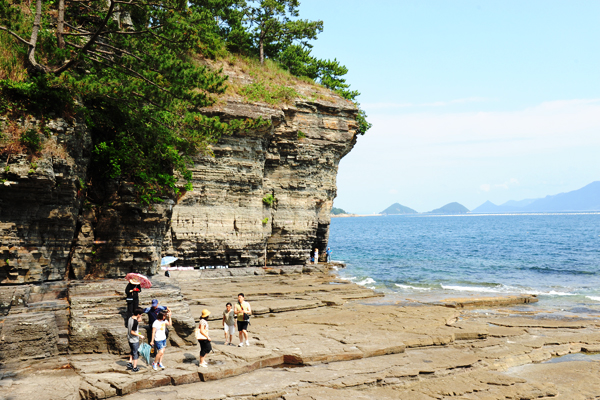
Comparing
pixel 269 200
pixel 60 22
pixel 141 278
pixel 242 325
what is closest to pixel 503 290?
pixel 269 200

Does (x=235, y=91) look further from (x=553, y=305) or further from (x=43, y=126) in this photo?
(x=553, y=305)

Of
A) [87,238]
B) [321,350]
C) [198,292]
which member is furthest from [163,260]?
[321,350]

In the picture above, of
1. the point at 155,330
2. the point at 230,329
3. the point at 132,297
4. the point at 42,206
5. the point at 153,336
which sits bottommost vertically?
the point at 230,329

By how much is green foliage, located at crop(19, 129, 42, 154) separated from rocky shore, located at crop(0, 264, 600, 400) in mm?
5648

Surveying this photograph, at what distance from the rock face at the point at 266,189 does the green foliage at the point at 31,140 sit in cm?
1583

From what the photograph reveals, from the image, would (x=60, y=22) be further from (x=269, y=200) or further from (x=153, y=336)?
(x=269, y=200)

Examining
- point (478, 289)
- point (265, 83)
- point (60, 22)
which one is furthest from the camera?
point (265, 83)

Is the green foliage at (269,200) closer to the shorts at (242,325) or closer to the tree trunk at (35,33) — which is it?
the shorts at (242,325)

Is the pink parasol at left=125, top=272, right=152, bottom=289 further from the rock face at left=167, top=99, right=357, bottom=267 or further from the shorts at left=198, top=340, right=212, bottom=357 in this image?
the rock face at left=167, top=99, right=357, bottom=267

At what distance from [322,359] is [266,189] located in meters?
24.3

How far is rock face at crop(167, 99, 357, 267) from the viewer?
1288 inches

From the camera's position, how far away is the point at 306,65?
148ft

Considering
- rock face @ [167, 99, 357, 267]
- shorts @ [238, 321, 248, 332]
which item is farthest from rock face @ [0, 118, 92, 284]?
rock face @ [167, 99, 357, 267]

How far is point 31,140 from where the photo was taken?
15.8 meters
